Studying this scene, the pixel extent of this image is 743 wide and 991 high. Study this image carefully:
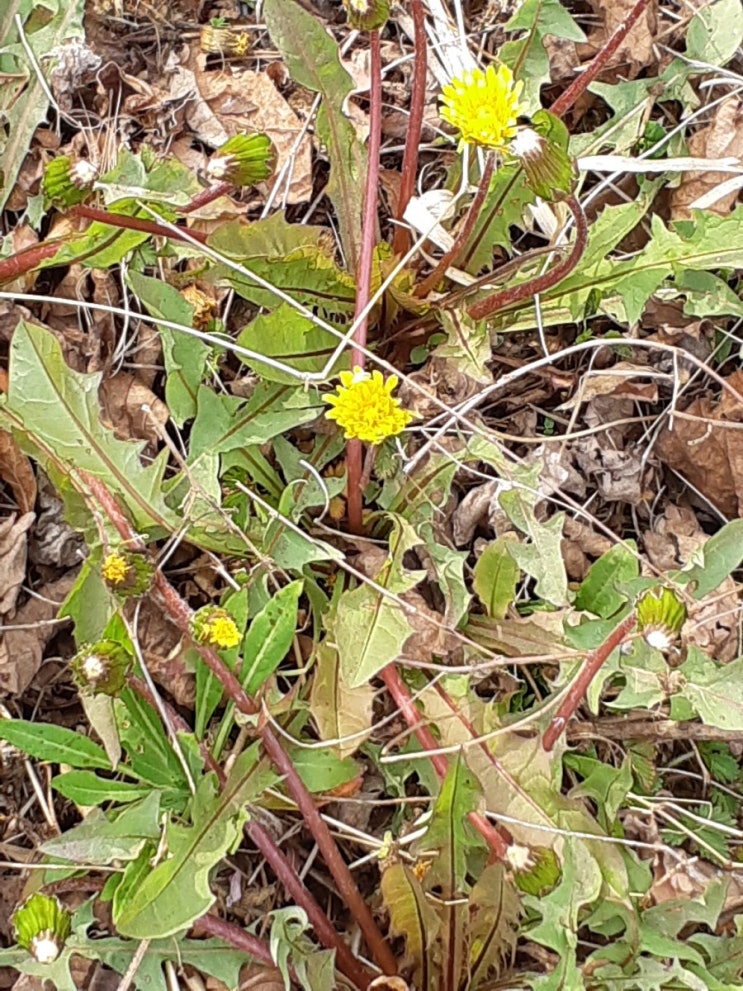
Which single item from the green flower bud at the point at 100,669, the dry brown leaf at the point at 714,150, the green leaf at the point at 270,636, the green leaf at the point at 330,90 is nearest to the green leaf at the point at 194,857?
the green leaf at the point at 270,636

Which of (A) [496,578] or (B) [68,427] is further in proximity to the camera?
(A) [496,578]

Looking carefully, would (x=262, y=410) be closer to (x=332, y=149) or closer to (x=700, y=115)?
(x=332, y=149)

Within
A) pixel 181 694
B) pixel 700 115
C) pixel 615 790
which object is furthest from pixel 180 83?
pixel 615 790

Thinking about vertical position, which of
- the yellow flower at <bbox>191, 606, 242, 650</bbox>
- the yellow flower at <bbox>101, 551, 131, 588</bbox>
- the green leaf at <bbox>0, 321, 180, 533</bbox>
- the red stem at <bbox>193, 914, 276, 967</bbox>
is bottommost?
the red stem at <bbox>193, 914, 276, 967</bbox>

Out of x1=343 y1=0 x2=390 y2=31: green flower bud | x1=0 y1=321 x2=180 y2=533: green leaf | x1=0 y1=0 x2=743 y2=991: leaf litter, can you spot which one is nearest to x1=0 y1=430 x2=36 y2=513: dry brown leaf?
x1=0 y1=0 x2=743 y2=991: leaf litter

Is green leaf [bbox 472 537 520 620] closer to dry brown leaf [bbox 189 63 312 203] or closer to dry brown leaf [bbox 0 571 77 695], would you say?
dry brown leaf [bbox 0 571 77 695]

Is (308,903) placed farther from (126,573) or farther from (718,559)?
(718,559)

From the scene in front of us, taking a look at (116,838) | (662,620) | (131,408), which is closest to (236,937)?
(116,838)

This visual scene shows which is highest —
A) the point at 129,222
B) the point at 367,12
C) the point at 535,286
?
the point at 367,12
